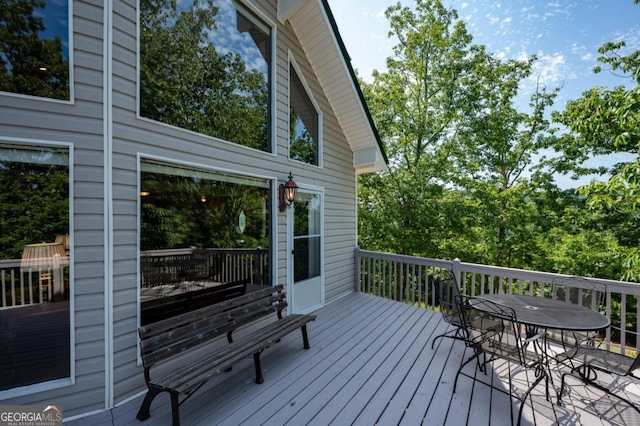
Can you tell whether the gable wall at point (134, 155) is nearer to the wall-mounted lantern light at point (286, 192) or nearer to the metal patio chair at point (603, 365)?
the wall-mounted lantern light at point (286, 192)

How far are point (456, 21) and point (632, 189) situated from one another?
9085 millimetres

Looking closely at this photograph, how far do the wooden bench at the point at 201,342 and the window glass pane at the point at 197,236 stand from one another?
362mm

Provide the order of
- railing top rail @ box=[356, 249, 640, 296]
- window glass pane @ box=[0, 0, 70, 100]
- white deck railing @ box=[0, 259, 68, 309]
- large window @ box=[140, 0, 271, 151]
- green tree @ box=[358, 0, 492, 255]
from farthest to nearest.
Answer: green tree @ box=[358, 0, 492, 255] → railing top rail @ box=[356, 249, 640, 296] → large window @ box=[140, 0, 271, 151] → white deck railing @ box=[0, 259, 68, 309] → window glass pane @ box=[0, 0, 70, 100]

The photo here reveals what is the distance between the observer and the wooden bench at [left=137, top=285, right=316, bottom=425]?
218 cm

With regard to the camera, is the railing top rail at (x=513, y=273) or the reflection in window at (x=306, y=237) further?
the reflection in window at (x=306, y=237)

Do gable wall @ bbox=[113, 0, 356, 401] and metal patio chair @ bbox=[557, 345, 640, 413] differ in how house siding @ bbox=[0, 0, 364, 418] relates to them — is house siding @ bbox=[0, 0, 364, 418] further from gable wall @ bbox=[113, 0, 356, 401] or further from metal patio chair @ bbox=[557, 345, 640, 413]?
metal patio chair @ bbox=[557, 345, 640, 413]

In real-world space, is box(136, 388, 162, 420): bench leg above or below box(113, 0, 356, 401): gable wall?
below

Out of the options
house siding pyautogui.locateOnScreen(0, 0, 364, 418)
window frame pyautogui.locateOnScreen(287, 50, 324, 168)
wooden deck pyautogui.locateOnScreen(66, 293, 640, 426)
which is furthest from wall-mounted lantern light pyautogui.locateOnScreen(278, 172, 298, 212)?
wooden deck pyautogui.locateOnScreen(66, 293, 640, 426)

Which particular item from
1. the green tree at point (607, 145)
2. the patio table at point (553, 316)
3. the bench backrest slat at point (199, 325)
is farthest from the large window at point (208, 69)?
the green tree at point (607, 145)

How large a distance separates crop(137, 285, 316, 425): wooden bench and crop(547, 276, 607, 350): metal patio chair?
3.25 m

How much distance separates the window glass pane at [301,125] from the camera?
194 inches

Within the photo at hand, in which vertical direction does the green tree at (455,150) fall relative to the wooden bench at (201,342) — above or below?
above

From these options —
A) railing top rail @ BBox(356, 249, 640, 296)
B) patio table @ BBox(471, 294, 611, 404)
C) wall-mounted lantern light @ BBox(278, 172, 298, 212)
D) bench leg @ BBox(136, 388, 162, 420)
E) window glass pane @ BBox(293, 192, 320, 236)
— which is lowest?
bench leg @ BBox(136, 388, 162, 420)

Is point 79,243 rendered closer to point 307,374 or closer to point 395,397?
point 307,374
